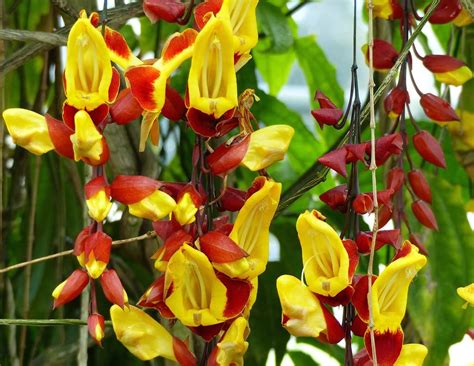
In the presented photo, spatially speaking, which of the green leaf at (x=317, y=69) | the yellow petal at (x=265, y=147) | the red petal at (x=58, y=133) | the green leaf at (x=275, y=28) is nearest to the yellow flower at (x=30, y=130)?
the red petal at (x=58, y=133)

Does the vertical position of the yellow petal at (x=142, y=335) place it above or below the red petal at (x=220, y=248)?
below

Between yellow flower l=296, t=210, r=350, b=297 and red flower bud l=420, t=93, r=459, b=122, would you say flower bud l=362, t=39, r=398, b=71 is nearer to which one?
red flower bud l=420, t=93, r=459, b=122

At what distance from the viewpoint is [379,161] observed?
1.96ft

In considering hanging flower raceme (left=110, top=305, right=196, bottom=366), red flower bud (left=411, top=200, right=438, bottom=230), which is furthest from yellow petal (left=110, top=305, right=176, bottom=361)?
red flower bud (left=411, top=200, right=438, bottom=230)

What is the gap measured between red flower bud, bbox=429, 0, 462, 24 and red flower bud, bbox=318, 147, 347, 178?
0.23 metres

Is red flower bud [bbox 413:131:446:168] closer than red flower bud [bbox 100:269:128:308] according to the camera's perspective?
No

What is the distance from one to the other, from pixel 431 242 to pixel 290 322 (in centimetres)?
35

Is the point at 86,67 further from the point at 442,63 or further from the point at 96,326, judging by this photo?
the point at 442,63

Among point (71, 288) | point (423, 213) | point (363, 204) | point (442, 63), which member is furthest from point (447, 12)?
point (71, 288)

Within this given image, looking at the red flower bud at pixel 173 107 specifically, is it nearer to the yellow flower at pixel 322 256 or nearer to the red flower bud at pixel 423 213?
the yellow flower at pixel 322 256

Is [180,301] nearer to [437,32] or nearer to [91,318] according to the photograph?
[91,318]

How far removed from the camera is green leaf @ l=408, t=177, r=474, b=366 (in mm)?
828

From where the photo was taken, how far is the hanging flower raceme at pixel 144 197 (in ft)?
1.76

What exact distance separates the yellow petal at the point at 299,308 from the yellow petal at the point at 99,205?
0.10 m
